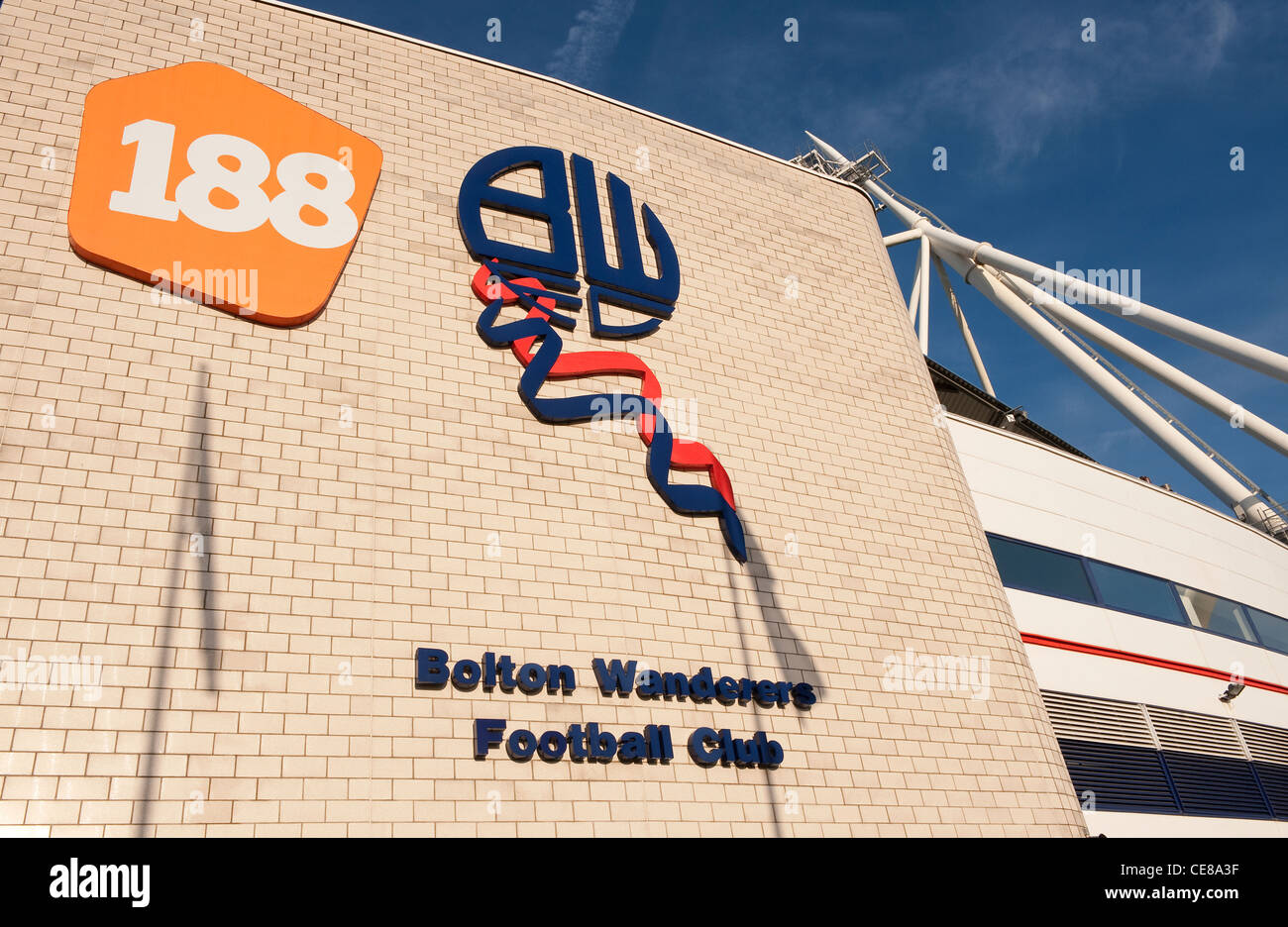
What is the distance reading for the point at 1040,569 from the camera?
17094mm

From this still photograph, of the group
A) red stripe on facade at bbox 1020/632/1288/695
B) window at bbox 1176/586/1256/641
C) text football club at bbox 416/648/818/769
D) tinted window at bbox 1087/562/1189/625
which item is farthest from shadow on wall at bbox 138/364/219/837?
window at bbox 1176/586/1256/641

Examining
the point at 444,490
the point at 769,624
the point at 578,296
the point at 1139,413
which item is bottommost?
the point at 769,624

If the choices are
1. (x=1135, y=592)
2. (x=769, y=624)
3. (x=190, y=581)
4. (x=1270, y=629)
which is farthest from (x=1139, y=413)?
(x=190, y=581)

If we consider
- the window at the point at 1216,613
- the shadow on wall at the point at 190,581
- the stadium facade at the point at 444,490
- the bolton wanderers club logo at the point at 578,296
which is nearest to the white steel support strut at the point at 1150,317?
the window at the point at 1216,613

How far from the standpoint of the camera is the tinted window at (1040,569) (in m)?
16.6

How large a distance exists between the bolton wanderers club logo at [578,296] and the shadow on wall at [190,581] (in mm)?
3664

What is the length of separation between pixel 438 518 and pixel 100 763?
3901mm

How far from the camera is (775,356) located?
48.9 feet

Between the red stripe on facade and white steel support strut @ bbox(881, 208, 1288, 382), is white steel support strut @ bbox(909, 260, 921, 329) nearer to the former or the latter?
white steel support strut @ bbox(881, 208, 1288, 382)

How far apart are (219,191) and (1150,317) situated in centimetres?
2035

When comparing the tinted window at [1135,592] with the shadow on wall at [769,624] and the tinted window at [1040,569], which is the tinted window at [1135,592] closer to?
the tinted window at [1040,569]

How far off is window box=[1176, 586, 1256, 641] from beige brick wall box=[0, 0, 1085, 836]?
7.79 m

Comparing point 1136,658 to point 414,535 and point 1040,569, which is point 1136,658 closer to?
point 1040,569

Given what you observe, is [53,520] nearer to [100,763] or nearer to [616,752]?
[100,763]
